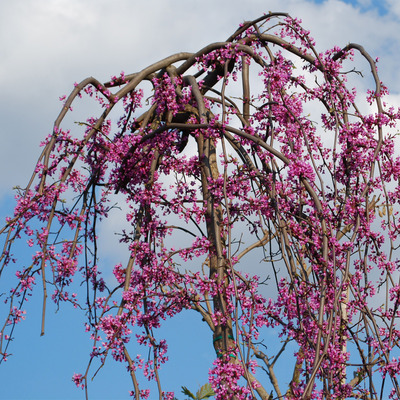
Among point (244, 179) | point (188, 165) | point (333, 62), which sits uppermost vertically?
point (333, 62)

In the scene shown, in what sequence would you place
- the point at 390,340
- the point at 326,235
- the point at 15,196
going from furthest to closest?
1. the point at 15,196
2. the point at 390,340
3. the point at 326,235

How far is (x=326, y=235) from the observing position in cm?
407

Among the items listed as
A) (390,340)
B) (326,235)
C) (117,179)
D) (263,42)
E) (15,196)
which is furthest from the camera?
(263,42)

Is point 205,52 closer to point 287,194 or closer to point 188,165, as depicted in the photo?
point 188,165

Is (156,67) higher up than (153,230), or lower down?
higher up

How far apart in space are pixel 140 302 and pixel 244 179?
116 centimetres

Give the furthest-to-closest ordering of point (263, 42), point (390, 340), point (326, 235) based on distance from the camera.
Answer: point (263, 42) < point (390, 340) < point (326, 235)

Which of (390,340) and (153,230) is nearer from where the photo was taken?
(390,340)

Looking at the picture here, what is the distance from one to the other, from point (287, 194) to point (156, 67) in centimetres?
202

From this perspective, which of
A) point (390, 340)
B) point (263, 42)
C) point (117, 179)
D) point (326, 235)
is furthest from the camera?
point (263, 42)

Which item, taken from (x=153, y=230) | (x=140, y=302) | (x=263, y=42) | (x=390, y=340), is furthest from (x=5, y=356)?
(x=263, y=42)

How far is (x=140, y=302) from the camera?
4562mm

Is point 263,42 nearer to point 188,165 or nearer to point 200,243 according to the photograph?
point 188,165

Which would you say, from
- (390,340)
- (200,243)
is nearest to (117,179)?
(200,243)
